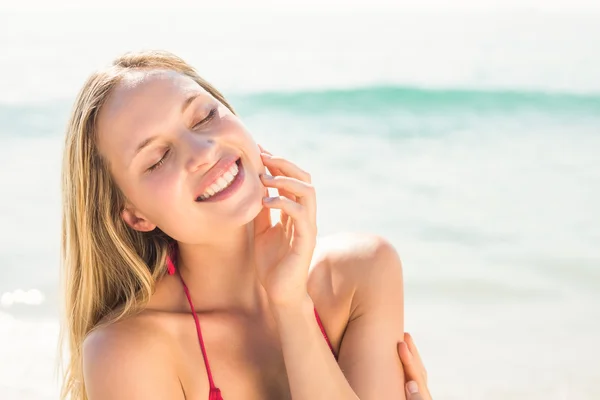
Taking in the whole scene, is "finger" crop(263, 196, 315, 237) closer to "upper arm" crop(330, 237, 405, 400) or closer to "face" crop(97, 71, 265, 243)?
"face" crop(97, 71, 265, 243)

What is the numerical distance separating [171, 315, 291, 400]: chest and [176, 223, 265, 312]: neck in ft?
0.18

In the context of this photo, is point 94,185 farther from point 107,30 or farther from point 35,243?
point 107,30

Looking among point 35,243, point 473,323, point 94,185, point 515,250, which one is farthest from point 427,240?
point 94,185

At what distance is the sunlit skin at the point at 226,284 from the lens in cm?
210

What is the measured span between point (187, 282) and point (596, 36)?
10.6 metres

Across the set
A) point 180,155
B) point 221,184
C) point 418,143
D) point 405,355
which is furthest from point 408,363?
point 418,143

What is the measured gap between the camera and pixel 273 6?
13938mm

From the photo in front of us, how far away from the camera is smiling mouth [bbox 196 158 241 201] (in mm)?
2102

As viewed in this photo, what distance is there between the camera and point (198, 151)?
2086 millimetres

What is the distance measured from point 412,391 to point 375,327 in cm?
20

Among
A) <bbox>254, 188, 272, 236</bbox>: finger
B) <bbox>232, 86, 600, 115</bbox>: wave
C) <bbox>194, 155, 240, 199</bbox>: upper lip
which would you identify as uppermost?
<bbox>194, 155, 240, 199</bbox>: upper lip

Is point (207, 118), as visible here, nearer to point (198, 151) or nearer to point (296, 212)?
point (198, 151)

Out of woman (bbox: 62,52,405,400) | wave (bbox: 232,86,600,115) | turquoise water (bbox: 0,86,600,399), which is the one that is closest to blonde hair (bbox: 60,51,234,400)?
woman (bbox: 62,52,405,400)

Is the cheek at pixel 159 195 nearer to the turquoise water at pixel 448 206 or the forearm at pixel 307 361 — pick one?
the forearm at pixel 307 361
